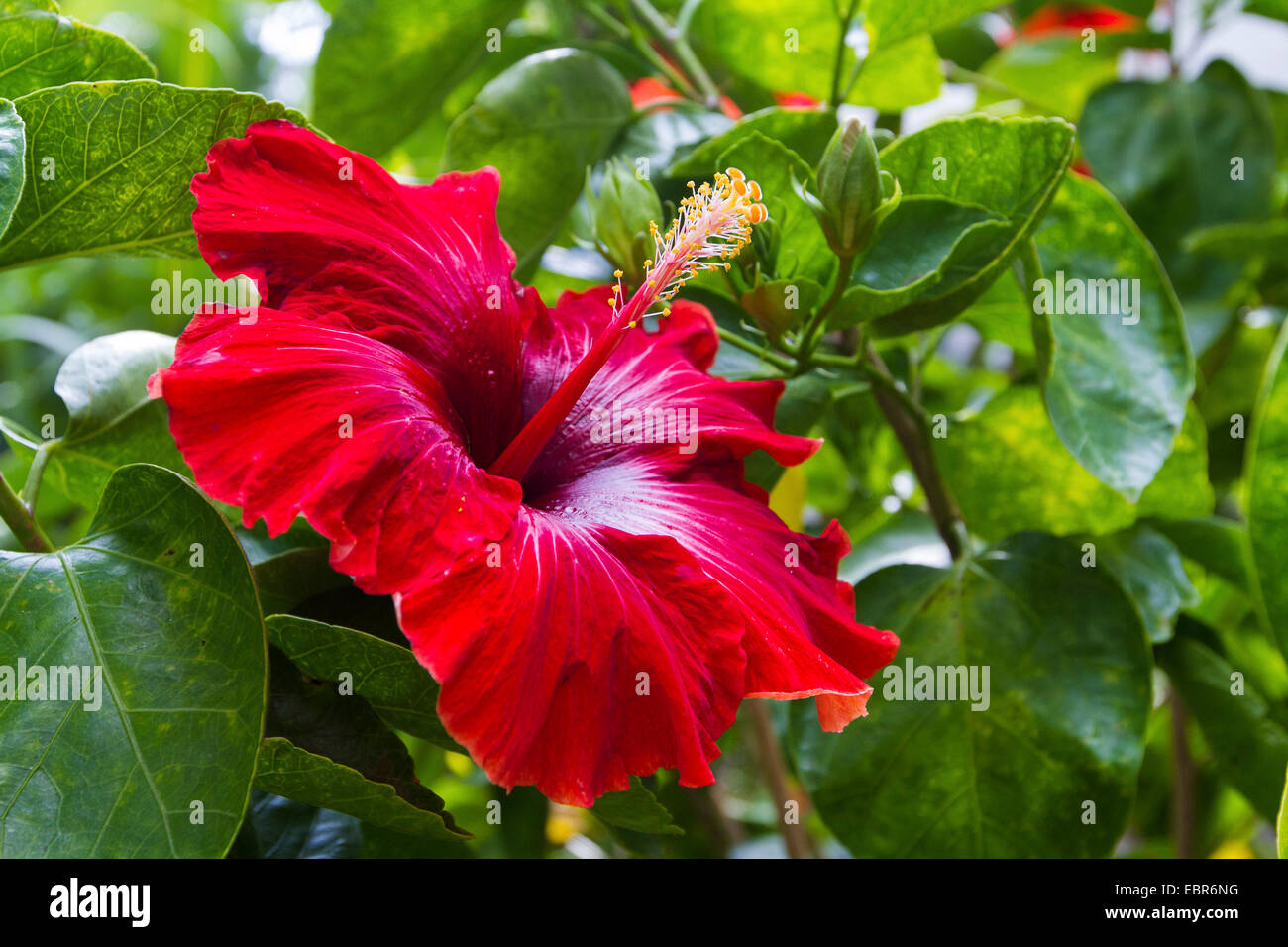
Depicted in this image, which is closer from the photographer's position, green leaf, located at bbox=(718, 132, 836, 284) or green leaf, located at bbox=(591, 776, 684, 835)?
green leaf, located at bbox=(591, 776, 684, 835)

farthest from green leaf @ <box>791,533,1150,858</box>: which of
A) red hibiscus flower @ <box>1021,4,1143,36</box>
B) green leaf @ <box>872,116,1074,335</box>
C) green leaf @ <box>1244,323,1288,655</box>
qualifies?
red hibiscus flower @ <box>1021,4,1143,36</box>

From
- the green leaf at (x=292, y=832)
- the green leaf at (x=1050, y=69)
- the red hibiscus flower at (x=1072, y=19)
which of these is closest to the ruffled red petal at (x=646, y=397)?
the green leaf at (x=292, y=832)

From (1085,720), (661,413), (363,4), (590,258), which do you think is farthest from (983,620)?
(363,4)

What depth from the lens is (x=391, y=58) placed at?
86cm

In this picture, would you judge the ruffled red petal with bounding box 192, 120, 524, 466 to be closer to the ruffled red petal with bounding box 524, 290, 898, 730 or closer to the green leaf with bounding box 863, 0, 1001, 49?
the ruffled red petal with bounding box 524, 290, 898, 730

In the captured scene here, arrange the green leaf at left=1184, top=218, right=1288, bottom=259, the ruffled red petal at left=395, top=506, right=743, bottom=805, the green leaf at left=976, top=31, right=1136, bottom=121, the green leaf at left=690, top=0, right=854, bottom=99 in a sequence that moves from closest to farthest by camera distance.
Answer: the ruffled red petal at left=395, top=506, right=743, bottom=805
the green leaf at left=690, top=0, right=854, bottom=99
the green leaf at left=1184, top=218, right=1288, bottom=259
the green leaf at left=976, top=31, right=1136, bottom=121

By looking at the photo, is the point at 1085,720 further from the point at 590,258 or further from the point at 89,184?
the point at 89,184

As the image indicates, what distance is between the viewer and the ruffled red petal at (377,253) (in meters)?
0.50

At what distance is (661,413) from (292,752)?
0.25 m

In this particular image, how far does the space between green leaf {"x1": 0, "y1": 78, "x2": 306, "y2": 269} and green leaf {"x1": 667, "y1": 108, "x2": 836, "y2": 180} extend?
23cm

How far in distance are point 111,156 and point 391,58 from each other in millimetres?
392

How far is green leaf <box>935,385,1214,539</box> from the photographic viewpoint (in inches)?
32.2

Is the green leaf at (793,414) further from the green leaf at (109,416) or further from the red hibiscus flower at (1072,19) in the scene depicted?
the red hibiscus flower at (1072,19)

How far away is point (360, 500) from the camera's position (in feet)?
1.42
